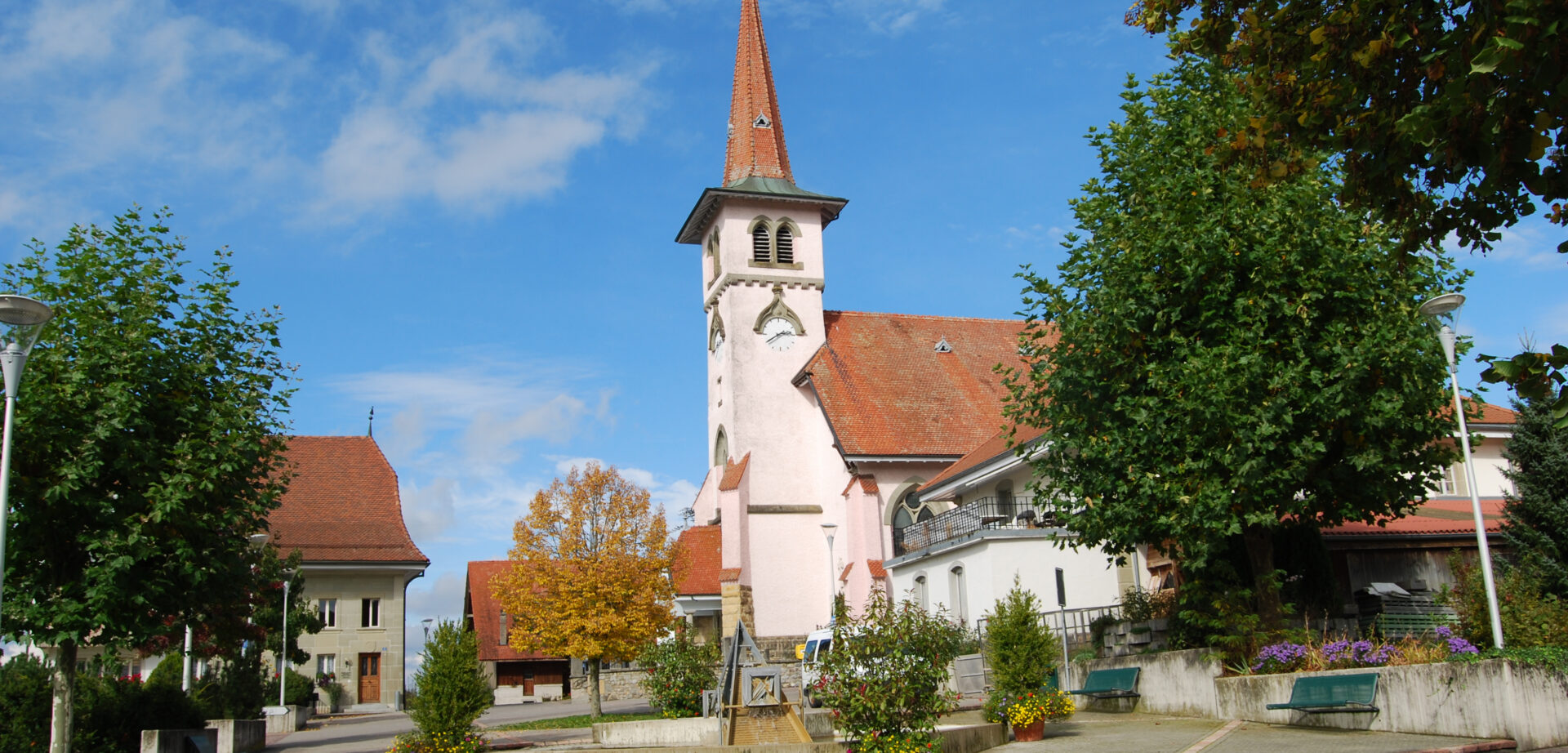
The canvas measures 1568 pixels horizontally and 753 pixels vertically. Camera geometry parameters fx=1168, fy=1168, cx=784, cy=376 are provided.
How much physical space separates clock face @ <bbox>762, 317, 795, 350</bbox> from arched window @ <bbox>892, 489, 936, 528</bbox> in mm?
7034

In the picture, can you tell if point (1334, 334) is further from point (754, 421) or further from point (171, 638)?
point (754, 421)

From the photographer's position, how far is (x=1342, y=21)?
7.70 m

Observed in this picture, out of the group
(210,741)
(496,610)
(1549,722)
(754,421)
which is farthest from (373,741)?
(496,610)

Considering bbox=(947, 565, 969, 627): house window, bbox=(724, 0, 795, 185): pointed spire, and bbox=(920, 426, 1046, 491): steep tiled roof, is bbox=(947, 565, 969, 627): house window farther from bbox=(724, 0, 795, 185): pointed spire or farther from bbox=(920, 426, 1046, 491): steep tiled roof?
bbox=(724, 0, 795, 185): pointed spire

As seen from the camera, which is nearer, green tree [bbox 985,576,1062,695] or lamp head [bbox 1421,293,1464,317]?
lamp head [bbox 1421,293,1464,317]

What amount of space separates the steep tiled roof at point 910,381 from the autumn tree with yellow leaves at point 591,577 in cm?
948

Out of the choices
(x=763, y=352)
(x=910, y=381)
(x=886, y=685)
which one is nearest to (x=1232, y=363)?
(x=886, y=685)

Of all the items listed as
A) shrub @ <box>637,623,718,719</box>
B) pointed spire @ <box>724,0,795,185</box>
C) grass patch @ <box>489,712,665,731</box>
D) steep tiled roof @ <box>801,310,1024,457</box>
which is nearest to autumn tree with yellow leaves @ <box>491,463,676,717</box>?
grass patch @ <box>489,712,665,731</box>

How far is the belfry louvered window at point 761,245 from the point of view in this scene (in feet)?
134

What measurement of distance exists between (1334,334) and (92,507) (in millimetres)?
16391

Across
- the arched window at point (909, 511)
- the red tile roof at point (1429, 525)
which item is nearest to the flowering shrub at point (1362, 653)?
the red tile roof at point (1429, 525)

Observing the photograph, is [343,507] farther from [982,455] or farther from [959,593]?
[959,593]

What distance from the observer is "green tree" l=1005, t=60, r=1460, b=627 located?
16453 mm

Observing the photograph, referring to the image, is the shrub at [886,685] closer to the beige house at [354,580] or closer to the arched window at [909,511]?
the arched window at [909,511]
